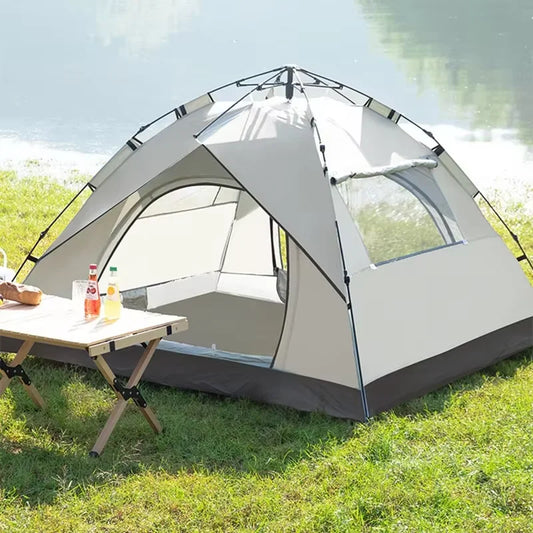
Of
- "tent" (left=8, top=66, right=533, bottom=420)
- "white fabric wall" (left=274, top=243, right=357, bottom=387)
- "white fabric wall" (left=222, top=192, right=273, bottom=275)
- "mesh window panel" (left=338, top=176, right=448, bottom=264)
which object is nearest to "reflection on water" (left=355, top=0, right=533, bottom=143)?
"white fabric wall" (left=222, top=192, right=273, bottom=275)

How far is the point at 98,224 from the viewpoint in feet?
18.2

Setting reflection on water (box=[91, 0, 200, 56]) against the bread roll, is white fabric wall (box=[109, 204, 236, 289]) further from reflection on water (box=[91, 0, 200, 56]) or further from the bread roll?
reflection on water (box=[91, 0, 200, 56])

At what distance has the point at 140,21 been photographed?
115 feet

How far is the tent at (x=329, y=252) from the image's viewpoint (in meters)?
4.86

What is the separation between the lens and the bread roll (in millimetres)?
4621

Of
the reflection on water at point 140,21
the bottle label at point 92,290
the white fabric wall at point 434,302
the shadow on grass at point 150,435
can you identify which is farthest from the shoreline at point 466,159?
the reflection on water at point 140,21

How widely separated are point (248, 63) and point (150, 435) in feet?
81.3

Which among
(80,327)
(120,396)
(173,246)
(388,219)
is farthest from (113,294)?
(173,246)

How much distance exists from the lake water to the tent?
477 centimetres

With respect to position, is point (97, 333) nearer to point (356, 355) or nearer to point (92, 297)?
point (92, 297)

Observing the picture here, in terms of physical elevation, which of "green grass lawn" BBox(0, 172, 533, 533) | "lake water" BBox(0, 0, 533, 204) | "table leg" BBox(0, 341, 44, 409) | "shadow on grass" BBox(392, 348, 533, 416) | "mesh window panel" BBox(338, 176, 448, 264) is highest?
"lake water" BBox(0, 0, 533, 204)

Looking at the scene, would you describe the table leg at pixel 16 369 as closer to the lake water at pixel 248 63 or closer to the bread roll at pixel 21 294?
the bread roll at pixel 21 294

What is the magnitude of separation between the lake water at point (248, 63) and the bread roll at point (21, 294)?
6597mm

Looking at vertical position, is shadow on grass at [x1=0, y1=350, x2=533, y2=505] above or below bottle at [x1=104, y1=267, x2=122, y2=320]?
below
